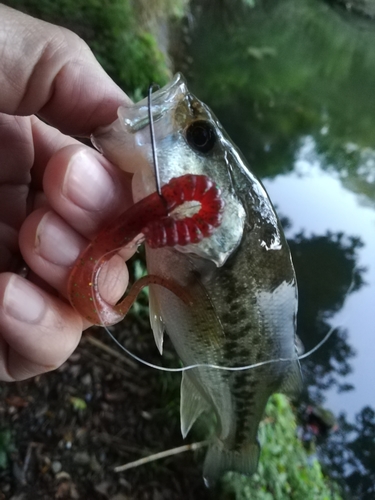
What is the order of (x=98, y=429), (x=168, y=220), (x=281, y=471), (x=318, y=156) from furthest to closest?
(x=318, y=156) → (x=281, y=471) → (x=98, y=429) → (x=168, y=220)

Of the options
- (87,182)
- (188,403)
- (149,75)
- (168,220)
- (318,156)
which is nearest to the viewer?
(168,220)

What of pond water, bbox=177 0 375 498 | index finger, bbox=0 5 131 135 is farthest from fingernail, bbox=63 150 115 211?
pond water, bbox=177 0 375 498

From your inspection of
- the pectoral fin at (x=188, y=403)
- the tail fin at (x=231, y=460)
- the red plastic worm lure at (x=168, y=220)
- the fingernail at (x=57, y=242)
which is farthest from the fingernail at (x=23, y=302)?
the tail fin at (x=231, y=460)

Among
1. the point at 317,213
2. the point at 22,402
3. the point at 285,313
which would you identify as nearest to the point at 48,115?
the point at 285,313

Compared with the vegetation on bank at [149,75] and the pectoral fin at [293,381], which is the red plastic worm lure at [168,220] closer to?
the pectoral fin at [293,381]

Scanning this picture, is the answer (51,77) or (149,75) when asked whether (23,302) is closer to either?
(51,77)

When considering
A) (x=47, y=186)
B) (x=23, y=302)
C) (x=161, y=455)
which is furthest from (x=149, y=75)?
(x=23, y=302)

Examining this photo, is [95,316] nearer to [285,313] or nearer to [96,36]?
[285,313]

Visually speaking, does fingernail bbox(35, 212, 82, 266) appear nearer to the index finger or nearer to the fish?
the fish
